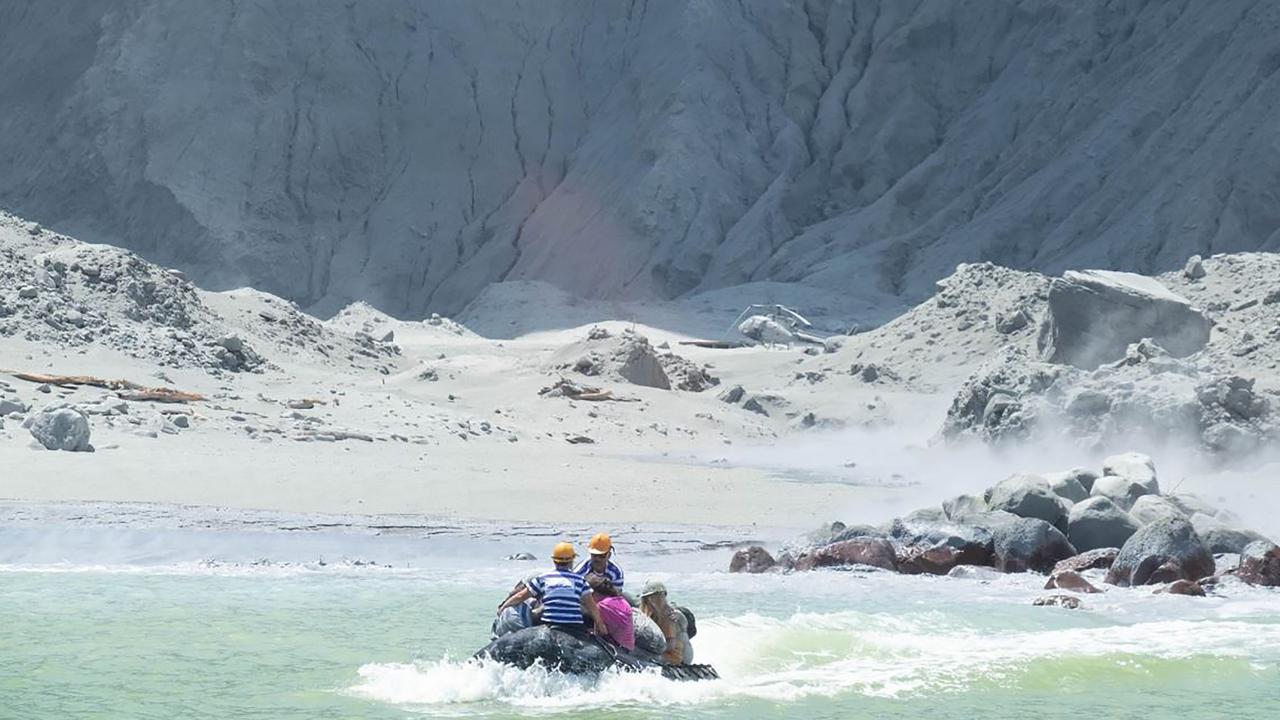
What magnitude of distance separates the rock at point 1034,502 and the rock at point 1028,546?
528mm

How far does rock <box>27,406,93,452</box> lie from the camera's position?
76.2 ft

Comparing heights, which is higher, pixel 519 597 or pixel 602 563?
pixel 602 563

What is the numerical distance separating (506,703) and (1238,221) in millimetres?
51974

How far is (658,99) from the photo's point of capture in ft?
252

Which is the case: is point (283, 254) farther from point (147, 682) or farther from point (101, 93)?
point (147, 682)

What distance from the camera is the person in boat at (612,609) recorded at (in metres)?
12.4

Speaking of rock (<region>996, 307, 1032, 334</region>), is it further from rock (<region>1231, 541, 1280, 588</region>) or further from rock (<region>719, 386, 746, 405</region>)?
rock (<region>1231, 541, 1280, 588</region>)

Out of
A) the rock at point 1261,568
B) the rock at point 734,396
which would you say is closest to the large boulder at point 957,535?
the rock at point 1261,568

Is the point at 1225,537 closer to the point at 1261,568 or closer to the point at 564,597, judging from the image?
the point at 1261,568

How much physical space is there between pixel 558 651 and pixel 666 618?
996 millimetres

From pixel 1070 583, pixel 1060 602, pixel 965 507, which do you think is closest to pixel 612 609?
pixel 1060 602

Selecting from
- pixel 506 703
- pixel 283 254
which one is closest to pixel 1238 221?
pixel 283 254

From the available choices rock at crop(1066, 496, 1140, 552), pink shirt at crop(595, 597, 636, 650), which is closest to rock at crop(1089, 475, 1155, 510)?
rock at crop(1066, 496, 1140, 552)

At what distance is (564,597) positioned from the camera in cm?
1224
